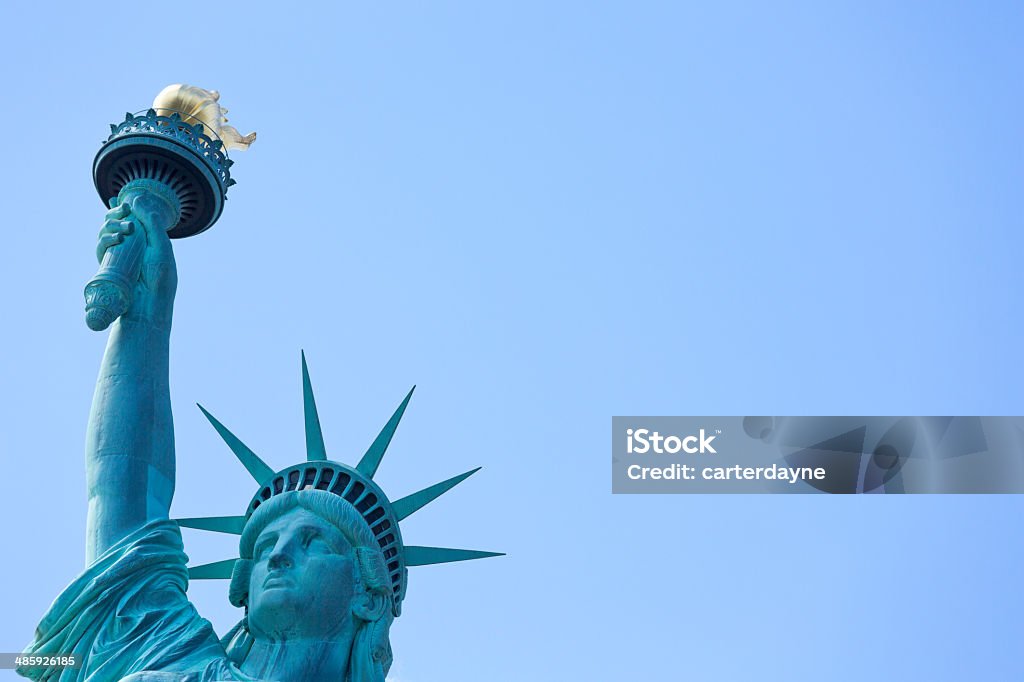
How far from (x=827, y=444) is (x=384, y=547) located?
6.18m

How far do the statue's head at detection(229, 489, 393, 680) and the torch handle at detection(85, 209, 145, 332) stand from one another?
2.78 m

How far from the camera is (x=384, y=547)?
1495cm

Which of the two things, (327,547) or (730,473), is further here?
(730,473)

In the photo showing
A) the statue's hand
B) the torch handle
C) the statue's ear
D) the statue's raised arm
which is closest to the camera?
the statue's ear

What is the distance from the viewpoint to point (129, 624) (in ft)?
46.9

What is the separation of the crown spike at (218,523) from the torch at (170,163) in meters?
2.59

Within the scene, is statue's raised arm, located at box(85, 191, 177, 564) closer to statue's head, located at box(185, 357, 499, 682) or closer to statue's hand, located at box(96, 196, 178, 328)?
statue's hand, located at box(96, 196, 178, 328)

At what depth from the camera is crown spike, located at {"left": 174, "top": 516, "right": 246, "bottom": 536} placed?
15672mm

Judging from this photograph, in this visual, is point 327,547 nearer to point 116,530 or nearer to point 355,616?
point 355,616

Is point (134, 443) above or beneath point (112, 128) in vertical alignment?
beneath

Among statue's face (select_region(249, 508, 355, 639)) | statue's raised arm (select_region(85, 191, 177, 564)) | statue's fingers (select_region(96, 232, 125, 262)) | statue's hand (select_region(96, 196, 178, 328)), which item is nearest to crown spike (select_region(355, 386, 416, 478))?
statue's face (select_region(249, 508, 355, 639))

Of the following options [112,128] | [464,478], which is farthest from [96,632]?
[112,128]

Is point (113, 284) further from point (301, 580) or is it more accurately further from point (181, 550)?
point (301, 580)

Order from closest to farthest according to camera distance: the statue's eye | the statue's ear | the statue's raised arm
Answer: the statue's ear < the statue's eye < the statue's raised arm
